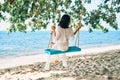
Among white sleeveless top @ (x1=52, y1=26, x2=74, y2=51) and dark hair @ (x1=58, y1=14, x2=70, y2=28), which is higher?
dark hair @ (x1=58, y1=14, x2=70, y2=28)

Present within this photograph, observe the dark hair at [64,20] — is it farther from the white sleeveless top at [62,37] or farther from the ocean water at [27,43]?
the ocean water at [27,43]

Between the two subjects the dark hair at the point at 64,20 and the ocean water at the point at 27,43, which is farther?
the ocean water at the point at 27,43

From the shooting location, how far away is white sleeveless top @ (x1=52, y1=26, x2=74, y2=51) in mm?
8242

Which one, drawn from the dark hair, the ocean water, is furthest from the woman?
the ocean water

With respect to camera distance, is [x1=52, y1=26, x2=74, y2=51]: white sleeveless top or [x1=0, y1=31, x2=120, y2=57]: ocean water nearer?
[x1=52, y1=26, x2=74, y2=51]: white sleeveless top

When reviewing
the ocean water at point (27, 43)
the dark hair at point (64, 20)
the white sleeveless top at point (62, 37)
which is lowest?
the ocean water at point (27, 43)

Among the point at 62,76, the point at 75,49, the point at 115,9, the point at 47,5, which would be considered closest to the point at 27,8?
the point at 47,5

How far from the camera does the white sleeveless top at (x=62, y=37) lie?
8.24 metres

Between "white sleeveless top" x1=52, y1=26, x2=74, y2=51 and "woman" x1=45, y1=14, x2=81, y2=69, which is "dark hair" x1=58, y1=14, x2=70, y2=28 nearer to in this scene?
"woman" x1=45, y1=14, x2=81, y2=69

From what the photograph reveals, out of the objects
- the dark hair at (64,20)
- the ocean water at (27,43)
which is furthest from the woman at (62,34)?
the ocean water at (27,43)

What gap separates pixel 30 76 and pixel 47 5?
2.90 m

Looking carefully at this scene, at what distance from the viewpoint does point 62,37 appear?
27.8ft

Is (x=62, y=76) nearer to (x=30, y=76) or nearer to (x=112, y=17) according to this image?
(x=30, y=76)

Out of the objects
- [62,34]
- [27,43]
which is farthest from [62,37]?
[27,43]
